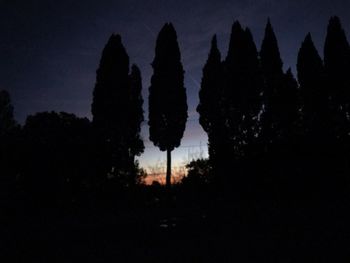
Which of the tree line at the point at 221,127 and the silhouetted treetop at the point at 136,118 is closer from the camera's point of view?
the tree line at the point at 221,127

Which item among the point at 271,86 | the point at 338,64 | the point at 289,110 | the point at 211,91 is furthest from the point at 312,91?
the point at 211,91

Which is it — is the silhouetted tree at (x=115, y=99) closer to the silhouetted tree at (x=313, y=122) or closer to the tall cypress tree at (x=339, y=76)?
the silhouetted tree at (x=313, y=122)

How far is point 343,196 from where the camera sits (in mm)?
23984

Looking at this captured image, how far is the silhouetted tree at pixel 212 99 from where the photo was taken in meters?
33.2

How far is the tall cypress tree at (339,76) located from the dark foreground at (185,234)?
9.62 m

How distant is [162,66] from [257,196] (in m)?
14.4

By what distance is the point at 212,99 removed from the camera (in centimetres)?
3453

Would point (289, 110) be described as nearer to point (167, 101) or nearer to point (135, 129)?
point (167, 101)

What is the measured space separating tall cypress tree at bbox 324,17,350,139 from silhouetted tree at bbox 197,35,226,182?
9.50 m

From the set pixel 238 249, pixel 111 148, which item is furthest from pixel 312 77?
pixel 238 249

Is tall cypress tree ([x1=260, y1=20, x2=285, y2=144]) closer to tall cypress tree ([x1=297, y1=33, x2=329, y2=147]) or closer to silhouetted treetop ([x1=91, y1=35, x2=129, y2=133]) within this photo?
tall cypress tree ([x1=297, y1=33, x2=329, y2=147])

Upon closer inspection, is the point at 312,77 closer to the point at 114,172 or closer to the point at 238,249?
the point at 114,172

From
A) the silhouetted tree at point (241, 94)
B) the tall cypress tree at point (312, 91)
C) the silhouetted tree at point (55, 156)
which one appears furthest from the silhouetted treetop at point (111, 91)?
the tall cypress tree at point (312, 91)

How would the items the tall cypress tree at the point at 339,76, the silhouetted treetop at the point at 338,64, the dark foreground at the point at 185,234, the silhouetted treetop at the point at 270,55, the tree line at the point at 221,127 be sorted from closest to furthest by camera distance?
1. the dark foreground at the point at 185,234
2. the tree line at the point at 221,127
3. the tall cypress tree at the point at 339,76
4. the silhouetted treetop at the point at 338,64
5. the silhouetted treetop at the point at 270,55
